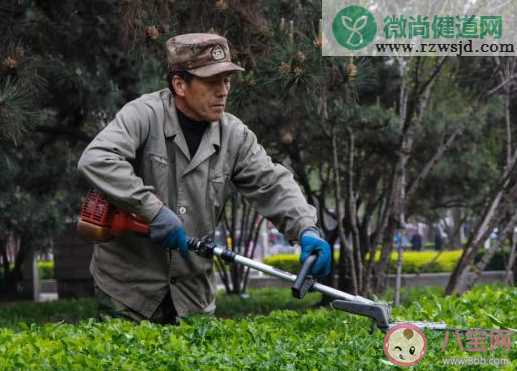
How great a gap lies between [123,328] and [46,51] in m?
4.55

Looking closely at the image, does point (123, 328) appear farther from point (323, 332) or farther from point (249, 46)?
point (249, 46)

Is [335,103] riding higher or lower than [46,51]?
lower

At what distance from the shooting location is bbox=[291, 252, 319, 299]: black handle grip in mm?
3316

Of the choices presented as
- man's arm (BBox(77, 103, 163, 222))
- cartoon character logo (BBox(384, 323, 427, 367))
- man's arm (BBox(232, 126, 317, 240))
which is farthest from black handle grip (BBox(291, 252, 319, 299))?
man's arm (BBox(77, 103, 163, 222))

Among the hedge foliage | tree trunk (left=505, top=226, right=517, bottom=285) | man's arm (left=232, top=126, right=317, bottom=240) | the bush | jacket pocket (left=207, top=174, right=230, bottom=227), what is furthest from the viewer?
the bush

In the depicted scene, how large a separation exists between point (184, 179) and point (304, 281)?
0.80 meters

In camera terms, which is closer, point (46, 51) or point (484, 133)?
point (46, 51)

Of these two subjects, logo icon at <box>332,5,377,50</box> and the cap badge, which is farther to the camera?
logo icon at <box>332,5,377,50</box>

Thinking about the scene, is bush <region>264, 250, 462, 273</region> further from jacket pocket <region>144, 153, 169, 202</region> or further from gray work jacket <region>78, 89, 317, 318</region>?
jacket pocket <region>144, 153, 169, 202</region>

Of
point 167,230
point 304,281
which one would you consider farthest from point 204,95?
point 304,281

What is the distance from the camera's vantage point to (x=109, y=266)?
3.83m

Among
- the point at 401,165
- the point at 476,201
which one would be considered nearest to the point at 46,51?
the point at 401,165

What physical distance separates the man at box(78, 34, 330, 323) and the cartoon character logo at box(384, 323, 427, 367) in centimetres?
74

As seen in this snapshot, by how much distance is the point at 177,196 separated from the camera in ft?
12.5
